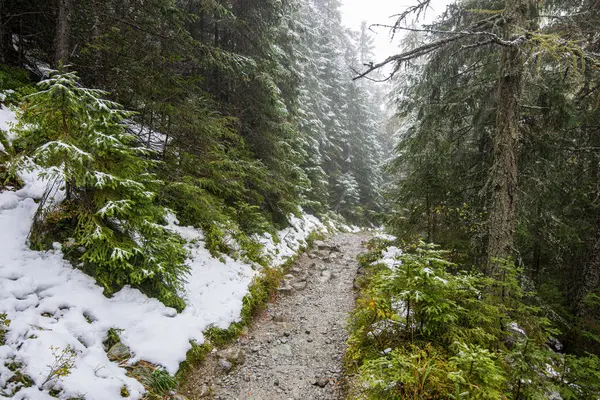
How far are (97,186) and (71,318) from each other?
6.70ft

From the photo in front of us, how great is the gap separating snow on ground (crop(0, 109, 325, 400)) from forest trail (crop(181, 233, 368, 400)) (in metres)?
0.64

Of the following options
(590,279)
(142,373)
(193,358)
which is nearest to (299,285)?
(193,358)

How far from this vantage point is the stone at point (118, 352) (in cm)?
424

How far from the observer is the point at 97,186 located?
459 cm

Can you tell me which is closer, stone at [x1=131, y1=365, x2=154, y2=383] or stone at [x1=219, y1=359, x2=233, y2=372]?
stone at [x1=131, y1=365, x2=154, y2=383]

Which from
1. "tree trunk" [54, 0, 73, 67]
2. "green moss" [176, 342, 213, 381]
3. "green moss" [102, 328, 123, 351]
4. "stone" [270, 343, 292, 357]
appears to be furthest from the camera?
"stone" [270, 343, 292, 357]

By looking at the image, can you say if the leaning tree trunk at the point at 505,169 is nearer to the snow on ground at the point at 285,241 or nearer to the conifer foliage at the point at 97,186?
the snow on ground at the point at 285,241

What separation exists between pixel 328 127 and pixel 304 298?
20.4m

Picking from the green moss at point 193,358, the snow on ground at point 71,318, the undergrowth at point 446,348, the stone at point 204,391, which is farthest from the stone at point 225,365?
the undergrowth at point 446,348

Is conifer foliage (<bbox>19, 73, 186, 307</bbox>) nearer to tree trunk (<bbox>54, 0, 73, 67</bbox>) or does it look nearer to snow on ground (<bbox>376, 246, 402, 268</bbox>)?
tree trunk (<bbox>54, 0, 73, 67</bbox>)

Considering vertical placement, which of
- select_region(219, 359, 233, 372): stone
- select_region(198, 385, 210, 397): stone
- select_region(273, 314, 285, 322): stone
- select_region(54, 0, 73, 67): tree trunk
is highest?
select_region(54, 0, 73, 67): tree trunk

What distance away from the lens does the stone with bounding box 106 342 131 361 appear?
4.24 m

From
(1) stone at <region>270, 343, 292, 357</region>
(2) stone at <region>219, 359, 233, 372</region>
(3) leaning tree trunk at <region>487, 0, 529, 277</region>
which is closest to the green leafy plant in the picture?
(2) stone at <region>219, 359, 233, 372</region>

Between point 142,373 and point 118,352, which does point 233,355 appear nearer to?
point 142,373
